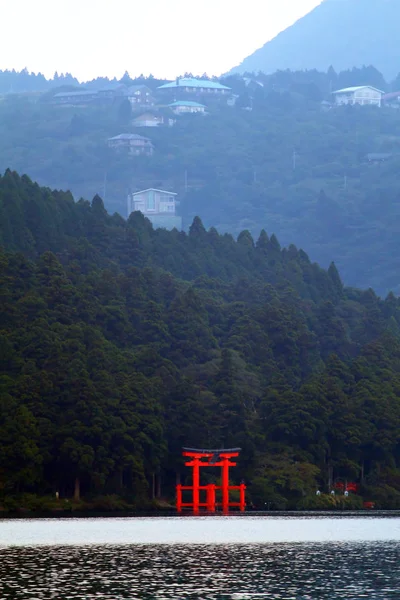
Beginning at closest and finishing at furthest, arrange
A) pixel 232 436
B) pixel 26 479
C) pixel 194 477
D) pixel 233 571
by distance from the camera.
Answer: pixel 233 571 < pixel 26 479 < pixel 194 477 < pixel 232 436

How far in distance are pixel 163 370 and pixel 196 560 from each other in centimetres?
6011

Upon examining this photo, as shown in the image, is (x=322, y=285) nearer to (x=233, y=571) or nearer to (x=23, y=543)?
(x=23, y=543)

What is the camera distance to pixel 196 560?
2191 inches

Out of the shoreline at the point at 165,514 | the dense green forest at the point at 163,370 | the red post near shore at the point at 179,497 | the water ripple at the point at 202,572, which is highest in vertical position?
the dense green forest at the point at 163,370

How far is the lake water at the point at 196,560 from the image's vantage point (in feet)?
150

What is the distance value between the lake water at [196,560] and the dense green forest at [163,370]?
16.5 m

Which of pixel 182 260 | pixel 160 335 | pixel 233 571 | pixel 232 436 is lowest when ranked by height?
pixel 233 571

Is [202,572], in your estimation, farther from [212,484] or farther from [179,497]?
[212,484]

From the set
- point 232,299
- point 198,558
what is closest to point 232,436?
point 232,299

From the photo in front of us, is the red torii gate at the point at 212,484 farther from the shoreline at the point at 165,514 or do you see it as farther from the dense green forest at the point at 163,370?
the dense green forest at the point at 163,370

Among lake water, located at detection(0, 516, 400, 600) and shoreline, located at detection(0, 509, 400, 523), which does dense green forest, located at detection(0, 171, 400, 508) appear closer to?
shoreline, located at detection(0, 509, 400, 523)

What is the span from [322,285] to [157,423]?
6774cm

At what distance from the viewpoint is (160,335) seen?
5098 inches

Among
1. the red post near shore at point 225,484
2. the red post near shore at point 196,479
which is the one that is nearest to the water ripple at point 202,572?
the red post near shore at point 196,479
